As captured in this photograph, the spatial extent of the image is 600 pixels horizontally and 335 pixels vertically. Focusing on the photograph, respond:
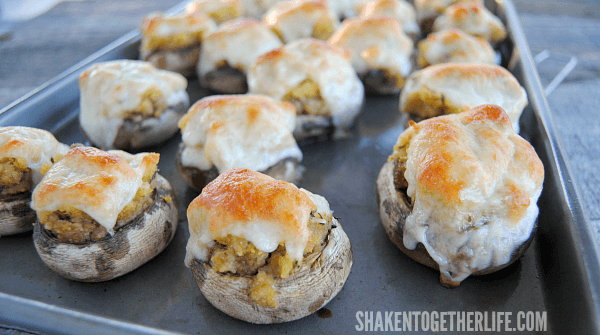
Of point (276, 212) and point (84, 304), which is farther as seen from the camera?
point (84, 304)

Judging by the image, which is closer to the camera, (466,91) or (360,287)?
(360,287)

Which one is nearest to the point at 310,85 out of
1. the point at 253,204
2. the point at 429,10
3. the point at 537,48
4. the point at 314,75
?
the point at 314,75

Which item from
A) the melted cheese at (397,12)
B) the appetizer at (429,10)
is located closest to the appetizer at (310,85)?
the melted cheese at (397,12)

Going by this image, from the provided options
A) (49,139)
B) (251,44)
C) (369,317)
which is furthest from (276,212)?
(251,44)

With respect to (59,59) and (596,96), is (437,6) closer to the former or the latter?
(596,96)

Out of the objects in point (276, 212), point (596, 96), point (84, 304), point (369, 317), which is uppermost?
point (276, 212)

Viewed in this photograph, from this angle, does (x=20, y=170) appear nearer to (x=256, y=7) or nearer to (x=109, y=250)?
(x=109, y=250)

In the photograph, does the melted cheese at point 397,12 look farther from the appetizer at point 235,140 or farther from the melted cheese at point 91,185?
the melted cheese at point 91,185

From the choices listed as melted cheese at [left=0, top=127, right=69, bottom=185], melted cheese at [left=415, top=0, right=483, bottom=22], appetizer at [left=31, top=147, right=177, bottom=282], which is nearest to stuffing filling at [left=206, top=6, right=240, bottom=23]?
melted cheese at [left=415, top=0, right=483, bottom=22]

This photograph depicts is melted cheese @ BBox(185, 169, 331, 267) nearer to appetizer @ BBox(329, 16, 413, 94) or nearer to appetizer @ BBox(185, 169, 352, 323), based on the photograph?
appetizer @ BBox(185, 169, 352, 323)
